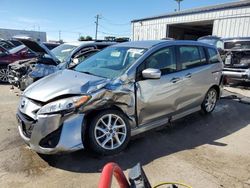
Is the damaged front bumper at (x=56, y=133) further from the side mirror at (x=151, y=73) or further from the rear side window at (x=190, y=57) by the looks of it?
the rear side window at (x=190, y=57)

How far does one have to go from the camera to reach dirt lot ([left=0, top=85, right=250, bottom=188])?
10.3 ft

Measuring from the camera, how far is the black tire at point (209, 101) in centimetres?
572

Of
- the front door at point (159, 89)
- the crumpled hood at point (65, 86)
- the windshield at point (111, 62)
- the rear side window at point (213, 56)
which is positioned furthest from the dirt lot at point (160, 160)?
the rear side window at point (213, 56)

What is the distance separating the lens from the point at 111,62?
4445 mm

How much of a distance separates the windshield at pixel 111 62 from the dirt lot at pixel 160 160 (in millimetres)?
1237

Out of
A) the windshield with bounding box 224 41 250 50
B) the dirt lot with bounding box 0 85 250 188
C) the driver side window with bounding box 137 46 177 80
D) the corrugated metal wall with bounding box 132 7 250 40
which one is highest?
the corrugated metal wall with bounding box 132 7 250 40

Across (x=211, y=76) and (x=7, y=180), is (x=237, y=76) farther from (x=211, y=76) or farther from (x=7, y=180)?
(x=7, y=180)

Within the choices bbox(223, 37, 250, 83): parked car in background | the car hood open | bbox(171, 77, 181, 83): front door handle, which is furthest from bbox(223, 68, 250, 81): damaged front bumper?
the car hood open

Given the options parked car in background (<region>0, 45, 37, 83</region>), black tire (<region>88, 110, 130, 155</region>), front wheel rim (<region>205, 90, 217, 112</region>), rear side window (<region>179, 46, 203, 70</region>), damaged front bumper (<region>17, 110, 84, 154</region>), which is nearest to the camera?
damaged front bumper (<region>17, 110, 84, 154</region>)

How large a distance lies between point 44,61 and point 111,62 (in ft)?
11.0

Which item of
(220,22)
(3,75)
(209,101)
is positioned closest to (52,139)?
(209,101)

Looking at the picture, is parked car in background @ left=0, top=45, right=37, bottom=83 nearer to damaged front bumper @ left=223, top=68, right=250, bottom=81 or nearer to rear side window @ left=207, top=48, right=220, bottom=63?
rear side window @ left=207, top=48, right=220, bottom=63

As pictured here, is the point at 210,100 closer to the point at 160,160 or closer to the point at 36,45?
the point at 160,160

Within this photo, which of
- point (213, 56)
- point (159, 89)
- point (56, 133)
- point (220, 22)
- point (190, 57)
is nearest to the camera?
point (56, 133)
